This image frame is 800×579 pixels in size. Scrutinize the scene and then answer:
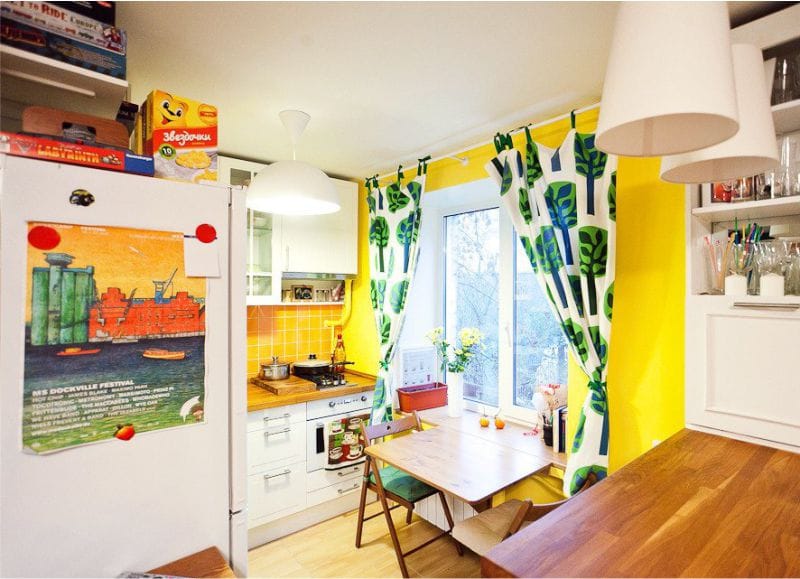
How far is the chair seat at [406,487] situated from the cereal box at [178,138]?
1.92 meters

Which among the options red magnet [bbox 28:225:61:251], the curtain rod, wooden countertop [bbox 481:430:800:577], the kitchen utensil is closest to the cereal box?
red magnet [bbox 28:225:61:251]

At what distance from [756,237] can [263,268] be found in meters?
2.78

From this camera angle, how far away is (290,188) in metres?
2.17

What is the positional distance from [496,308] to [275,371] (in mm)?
1690

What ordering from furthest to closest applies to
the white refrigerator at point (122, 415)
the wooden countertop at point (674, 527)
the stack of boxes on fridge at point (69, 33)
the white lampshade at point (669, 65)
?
the stack of boxes on fridge at point (69, 33)
the white refrigerator at point (122, 415)
the wooden countertop at point (674, 527)
the white lampshade at point (669, 65)

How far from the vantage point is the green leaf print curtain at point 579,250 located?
76.3 inches

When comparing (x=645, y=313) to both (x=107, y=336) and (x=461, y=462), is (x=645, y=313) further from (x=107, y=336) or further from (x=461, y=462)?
(x=107, y=336)

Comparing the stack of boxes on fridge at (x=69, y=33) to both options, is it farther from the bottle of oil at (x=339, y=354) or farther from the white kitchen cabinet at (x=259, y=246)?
the bottle of oil at (x=339, y=354)

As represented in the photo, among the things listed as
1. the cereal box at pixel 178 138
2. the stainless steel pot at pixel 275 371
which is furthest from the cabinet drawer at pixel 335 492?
the cereal box at pixel 178 138

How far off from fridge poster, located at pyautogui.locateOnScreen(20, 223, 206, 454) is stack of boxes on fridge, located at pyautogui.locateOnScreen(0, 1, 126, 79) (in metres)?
0.62

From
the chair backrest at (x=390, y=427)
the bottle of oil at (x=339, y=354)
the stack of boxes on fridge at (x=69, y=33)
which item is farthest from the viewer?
the bottle of oil at (x=339, y=354)

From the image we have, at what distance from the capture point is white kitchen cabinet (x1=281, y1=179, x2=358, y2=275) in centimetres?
322

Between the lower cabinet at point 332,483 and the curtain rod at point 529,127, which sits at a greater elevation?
the curtain rod at point 529,127

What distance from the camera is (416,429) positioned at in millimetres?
2734
